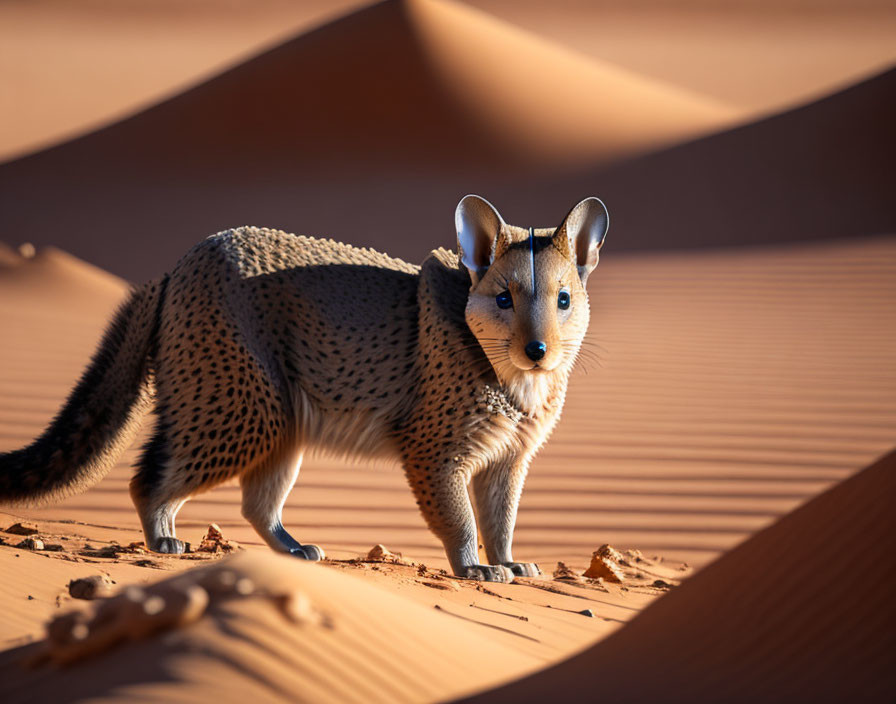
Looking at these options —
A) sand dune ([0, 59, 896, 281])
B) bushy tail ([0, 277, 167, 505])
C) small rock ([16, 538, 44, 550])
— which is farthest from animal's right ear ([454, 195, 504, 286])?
sand dune ([0, 59, 896, 281])

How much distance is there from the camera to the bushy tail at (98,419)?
505 centimetres

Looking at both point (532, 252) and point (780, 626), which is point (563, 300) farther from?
point (780, 626)

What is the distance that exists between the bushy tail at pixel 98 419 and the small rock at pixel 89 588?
54.0 inches

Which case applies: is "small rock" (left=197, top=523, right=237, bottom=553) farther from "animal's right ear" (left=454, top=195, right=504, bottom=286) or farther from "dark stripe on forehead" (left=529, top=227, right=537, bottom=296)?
"dark stripe on forehead" (left=529, top=227, right=537, bottom=296)

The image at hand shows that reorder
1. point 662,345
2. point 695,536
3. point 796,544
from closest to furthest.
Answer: point 796,544, point 695,536, point 662,345

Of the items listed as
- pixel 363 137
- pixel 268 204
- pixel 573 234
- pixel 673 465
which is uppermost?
pixel 363 137

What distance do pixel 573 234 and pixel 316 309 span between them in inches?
51.7

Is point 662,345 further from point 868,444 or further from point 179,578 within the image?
point 179,578

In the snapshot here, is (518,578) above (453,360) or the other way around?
the other way around

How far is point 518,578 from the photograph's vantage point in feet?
16.9

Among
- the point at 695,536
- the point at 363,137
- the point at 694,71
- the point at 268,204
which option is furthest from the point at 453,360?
the point at 694,71

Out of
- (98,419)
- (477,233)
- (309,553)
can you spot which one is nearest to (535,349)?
(477,233)

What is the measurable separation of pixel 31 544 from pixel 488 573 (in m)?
2.08

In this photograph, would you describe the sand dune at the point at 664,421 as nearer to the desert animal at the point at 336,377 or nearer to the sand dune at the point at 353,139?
the desert animal at the point at 336,377
